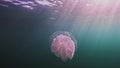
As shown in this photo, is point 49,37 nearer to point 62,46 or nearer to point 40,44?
point 40,44

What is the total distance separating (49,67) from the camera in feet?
32.2

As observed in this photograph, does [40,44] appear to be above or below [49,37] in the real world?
below

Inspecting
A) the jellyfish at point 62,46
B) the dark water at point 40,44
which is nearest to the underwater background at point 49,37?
the dark water at point 40,44

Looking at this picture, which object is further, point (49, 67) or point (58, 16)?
point (49, 67)

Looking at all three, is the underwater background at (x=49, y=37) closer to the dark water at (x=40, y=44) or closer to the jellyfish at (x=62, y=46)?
the dark water at (x=40, y=44)

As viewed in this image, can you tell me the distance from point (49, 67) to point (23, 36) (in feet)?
6.44

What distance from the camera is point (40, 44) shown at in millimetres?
9625

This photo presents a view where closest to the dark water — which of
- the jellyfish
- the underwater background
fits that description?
the underwater background

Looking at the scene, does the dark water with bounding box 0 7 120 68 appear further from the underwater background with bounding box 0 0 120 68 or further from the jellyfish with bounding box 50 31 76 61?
the jellyfish with bounding box 50 31 76 61

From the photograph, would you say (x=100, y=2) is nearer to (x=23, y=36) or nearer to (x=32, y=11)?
(x=32, y=11)

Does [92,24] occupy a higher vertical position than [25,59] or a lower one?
higher

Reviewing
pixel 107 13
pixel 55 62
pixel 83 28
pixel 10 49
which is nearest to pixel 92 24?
pixel 83 28

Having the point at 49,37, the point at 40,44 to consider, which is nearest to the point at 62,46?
the point at 49,37

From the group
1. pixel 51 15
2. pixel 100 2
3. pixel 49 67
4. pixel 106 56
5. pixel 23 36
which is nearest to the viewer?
pixel 100 2
